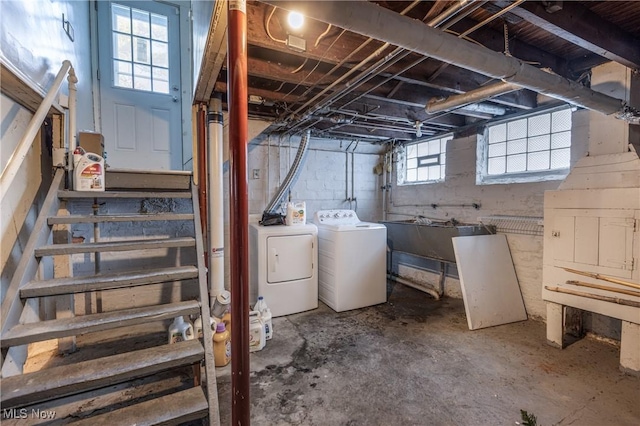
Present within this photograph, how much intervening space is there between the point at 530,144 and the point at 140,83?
14.5ft

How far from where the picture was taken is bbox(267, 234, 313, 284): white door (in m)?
3.05

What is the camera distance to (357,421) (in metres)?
1.63

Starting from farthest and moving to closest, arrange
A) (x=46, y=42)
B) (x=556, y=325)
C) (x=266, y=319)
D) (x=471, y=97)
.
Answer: (x=266, y=319), (x=556, y=325), (x=471, y=97), (x=46, y=42)

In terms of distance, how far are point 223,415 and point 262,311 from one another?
0.92 meters

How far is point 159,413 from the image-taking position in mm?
1276

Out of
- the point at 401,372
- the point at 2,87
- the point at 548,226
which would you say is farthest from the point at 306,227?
the point at 2,87

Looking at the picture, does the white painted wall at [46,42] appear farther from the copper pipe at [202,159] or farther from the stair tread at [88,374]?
the stair tread at [88,374]

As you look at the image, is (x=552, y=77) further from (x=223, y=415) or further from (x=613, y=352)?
(x=223, y=415)

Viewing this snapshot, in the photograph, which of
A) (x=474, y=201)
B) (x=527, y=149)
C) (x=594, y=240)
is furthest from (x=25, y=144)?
(x=527, y=149)

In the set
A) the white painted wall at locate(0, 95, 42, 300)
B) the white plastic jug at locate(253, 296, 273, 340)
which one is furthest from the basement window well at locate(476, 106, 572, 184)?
the white painted wall at locate(0, 95, 42, 300)

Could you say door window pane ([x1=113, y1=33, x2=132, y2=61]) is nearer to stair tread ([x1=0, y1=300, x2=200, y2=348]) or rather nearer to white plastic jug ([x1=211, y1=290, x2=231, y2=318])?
white plastic jug ([x1=211, y1=290, x2=231, y2=318])

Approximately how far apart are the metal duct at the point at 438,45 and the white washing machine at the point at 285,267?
2.16 metres

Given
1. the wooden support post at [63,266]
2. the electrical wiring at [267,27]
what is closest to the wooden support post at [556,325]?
the electrical wiring at [267,27]

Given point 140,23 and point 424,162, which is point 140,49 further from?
point 424,162
